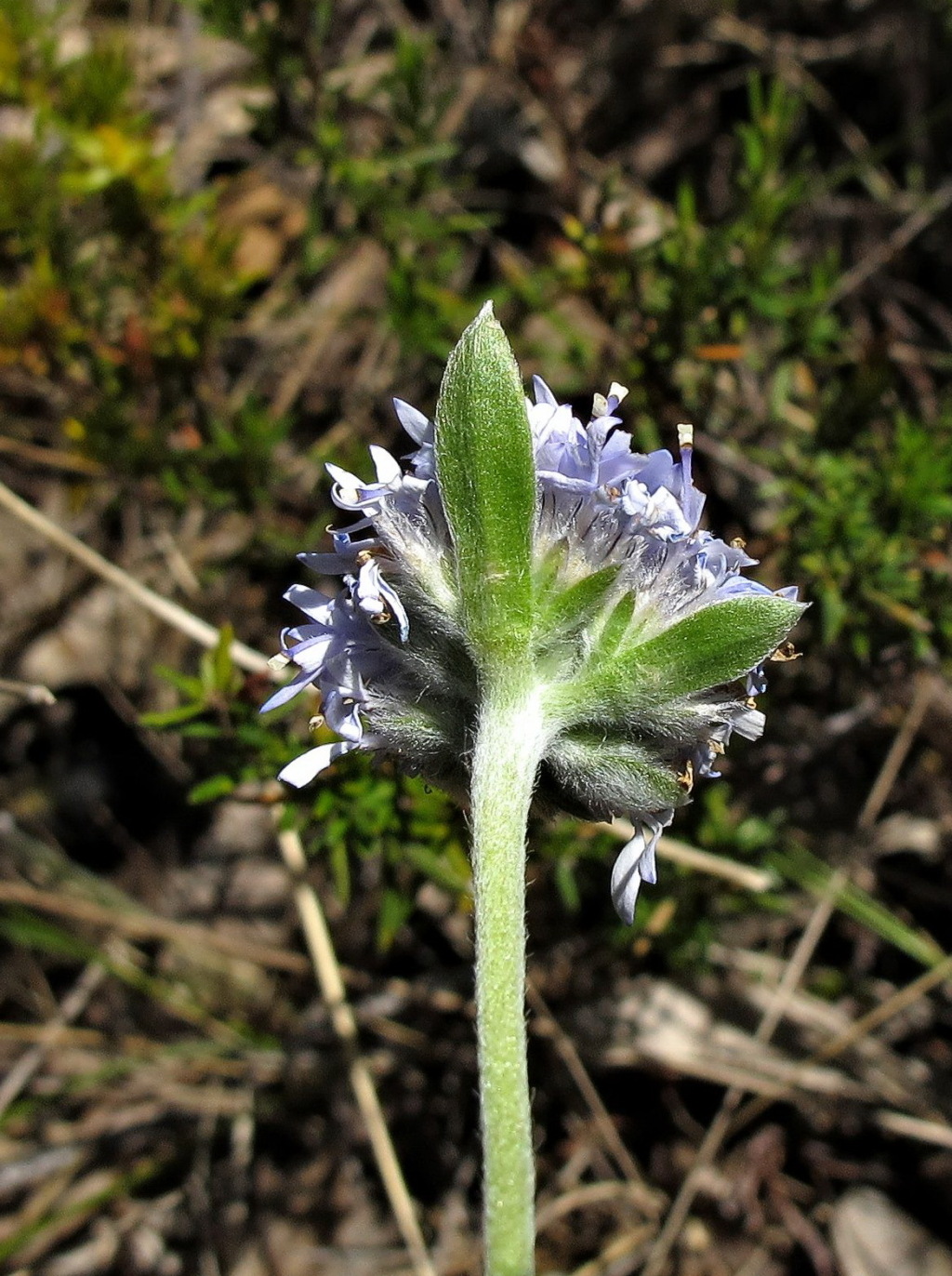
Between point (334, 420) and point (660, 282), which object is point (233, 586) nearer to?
point (334, 420)

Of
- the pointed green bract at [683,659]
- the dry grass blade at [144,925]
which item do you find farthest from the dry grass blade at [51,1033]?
the pointed green bract at [683,659]

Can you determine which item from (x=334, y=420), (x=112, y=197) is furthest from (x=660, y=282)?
(x=112, y=197)

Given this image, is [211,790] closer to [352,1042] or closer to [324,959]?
[324,959]

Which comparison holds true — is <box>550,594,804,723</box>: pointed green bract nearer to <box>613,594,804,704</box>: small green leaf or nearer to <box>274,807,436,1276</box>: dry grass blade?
<box>613,594,804,704</box>: small green leaf

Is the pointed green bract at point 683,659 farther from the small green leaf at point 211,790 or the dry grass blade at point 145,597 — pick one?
the dry grass blade at point 145,597

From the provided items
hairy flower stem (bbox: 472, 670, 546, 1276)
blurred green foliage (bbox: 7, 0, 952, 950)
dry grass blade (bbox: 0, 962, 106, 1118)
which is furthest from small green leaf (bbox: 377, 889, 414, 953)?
dry grass blade (bbox: 0, 962, 106, 1118)
